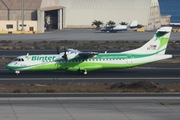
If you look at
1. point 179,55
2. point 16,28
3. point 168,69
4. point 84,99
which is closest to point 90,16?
point 16,28

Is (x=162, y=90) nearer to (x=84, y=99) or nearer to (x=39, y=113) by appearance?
(x=84, y=99)

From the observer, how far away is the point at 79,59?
63156mm

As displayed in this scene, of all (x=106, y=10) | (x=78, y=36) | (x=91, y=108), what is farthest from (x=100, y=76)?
(x=106, y=10)

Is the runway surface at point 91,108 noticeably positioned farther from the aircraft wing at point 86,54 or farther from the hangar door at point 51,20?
the hangar door at point 51,20

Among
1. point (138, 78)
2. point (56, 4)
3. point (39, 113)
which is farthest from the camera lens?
point (56, 4)

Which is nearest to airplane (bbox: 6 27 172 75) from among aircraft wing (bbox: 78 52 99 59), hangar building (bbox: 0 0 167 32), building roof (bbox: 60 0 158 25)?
aircraft wing (bbox: 78 52 99 59)

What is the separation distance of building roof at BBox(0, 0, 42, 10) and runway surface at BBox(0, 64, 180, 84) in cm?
8220

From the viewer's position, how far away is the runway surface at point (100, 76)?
57812mm

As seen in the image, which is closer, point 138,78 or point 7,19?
point 138,78

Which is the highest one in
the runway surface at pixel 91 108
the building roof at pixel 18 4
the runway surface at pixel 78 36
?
the building roof at pixel 18 4

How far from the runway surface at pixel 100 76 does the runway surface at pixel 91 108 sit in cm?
1481

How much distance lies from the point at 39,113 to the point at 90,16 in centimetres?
12906

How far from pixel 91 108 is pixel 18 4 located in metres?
115

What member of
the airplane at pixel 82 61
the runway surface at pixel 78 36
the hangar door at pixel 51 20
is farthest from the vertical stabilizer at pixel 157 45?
the hangar door at pixel 51 20
